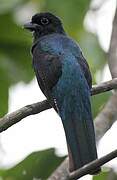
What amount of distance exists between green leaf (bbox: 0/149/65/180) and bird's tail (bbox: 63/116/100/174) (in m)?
0.44

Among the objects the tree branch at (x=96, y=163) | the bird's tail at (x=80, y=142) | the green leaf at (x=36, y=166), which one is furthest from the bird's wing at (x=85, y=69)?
the tree branch at (x=96, y=163)

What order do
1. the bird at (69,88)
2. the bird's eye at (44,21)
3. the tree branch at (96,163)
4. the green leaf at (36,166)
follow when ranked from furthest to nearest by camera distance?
the bird's eye at (44,21)
the green leaf at (36,166)
the bird at (69,88)
the tree branch at (96,163)

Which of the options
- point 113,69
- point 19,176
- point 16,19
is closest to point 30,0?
point 16,19

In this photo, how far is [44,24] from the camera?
16.9 ft

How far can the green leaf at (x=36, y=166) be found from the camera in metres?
4.28

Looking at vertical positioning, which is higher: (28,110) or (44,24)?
(28,110)

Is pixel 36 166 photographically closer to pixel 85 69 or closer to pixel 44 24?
pixel 85 69

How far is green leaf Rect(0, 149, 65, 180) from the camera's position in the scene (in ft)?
14.0

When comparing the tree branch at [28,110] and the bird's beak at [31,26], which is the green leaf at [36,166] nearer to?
the tree branch at [28,110]

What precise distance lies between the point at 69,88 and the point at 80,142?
491 mm

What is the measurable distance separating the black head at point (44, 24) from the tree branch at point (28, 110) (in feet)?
3.95

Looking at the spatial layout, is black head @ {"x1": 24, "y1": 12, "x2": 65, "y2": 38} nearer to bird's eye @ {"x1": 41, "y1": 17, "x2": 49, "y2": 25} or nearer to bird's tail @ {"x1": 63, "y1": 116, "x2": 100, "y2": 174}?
bird's eye @ {"x1": 41, "y1": 17, "x2": 49, "y2": 25}

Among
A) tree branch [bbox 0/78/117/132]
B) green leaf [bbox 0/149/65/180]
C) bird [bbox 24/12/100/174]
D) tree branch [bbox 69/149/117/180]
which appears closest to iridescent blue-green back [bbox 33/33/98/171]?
bird [bbox 24/12/100/174]

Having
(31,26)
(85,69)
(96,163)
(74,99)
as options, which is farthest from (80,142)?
(31,26)
